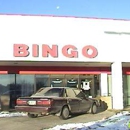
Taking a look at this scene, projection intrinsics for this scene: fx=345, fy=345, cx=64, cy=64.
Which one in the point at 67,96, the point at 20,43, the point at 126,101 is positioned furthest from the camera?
the point at 126,101

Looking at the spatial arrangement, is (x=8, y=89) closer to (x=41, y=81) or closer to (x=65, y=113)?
(x=41, y=81)

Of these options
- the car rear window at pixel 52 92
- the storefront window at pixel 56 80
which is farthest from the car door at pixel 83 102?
the storefront window at pixel 56 80

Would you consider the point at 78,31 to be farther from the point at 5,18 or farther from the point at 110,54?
the point at 5,18

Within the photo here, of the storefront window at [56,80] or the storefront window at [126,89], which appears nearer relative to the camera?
the storefront window at [56,80]

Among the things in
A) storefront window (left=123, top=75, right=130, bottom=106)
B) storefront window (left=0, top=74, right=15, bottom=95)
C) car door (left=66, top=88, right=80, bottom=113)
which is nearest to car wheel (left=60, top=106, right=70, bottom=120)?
car door (left=66, top=88, right=80, bottom=113)

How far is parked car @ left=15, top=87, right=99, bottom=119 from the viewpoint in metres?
15.1

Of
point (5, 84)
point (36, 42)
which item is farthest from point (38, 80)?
point (36, 42)

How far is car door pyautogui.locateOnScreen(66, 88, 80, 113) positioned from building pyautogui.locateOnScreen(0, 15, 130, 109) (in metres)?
2.71

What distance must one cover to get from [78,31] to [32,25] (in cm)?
261

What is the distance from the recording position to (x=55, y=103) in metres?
15.2

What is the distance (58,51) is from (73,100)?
3.57 metres

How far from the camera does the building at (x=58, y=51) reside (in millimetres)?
18531

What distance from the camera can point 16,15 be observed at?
18625 millimetres

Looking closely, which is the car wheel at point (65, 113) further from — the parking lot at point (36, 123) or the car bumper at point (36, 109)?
the car bumper at point (36, 109)
